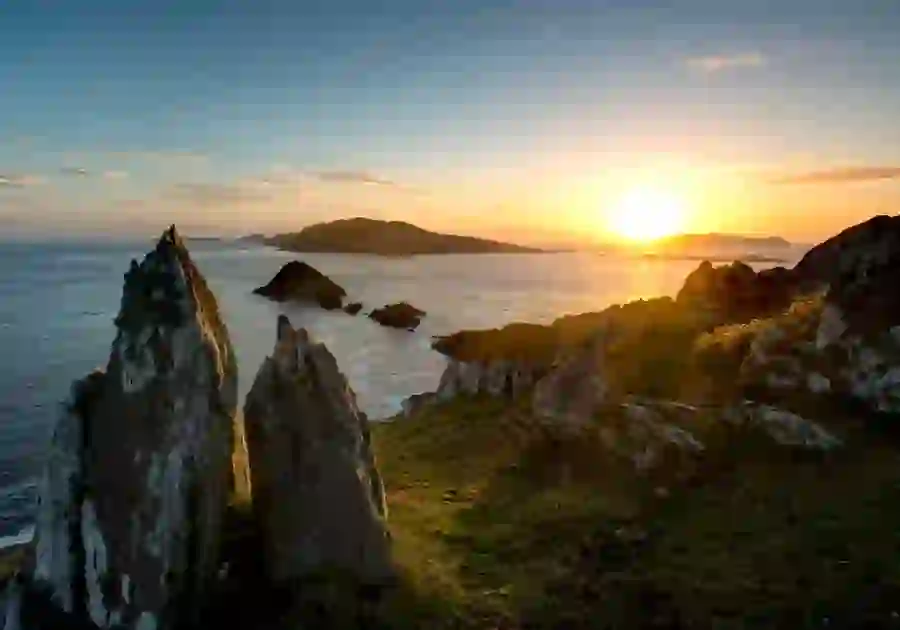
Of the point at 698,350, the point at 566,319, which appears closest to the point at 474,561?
the point at 698,350

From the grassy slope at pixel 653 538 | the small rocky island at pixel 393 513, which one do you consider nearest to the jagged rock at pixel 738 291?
the small rocky island at pixel 393 513

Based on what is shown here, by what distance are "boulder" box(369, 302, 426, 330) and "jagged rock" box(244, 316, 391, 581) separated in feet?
244

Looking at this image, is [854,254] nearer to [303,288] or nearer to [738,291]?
[738,291]

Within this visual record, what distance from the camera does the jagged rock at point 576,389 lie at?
30.9 metres

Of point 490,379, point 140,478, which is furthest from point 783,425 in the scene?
point 140,478

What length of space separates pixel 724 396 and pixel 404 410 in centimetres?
1883

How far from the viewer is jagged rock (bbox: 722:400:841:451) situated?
91.9 feet

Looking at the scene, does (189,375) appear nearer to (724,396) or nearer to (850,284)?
(724,396)

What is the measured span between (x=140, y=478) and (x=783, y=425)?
21.9m

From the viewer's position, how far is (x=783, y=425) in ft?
94.4

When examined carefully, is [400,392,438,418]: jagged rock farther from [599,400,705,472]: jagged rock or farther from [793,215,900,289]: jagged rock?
[793,215,900,289]: jagged rock

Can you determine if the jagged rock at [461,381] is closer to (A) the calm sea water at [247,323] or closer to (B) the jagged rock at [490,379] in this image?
(B) the jagged rock at [490,379]

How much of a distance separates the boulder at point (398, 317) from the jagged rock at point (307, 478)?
74362mm

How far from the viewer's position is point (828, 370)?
33469 millimetres
